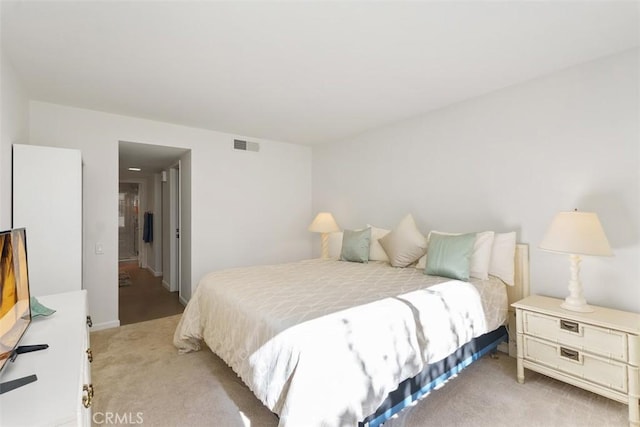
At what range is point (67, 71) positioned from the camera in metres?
2.42

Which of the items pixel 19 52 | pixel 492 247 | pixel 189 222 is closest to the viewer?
pixel 19 52

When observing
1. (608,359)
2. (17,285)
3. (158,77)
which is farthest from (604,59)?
(17,285)

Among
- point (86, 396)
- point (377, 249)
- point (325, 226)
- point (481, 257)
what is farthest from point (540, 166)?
point (86, 396)

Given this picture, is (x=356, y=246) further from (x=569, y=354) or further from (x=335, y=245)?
(x=569, y=354)

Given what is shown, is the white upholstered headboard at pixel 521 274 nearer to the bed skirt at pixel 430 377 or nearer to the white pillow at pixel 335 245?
the bed skirt at pixel 430 377

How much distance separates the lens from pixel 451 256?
257cm

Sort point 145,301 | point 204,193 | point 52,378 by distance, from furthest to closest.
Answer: point 145,301
point 204,193
point 52,378

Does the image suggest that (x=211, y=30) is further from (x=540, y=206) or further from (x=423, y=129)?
(x=540, y=206)

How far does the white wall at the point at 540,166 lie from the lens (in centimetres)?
216

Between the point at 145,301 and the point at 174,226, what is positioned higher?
the point at 174,226

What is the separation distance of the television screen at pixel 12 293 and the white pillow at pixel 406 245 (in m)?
2.85

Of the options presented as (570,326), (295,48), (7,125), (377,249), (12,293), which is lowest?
(570,326)

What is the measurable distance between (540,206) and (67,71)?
4.25m

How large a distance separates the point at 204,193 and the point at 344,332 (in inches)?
128
